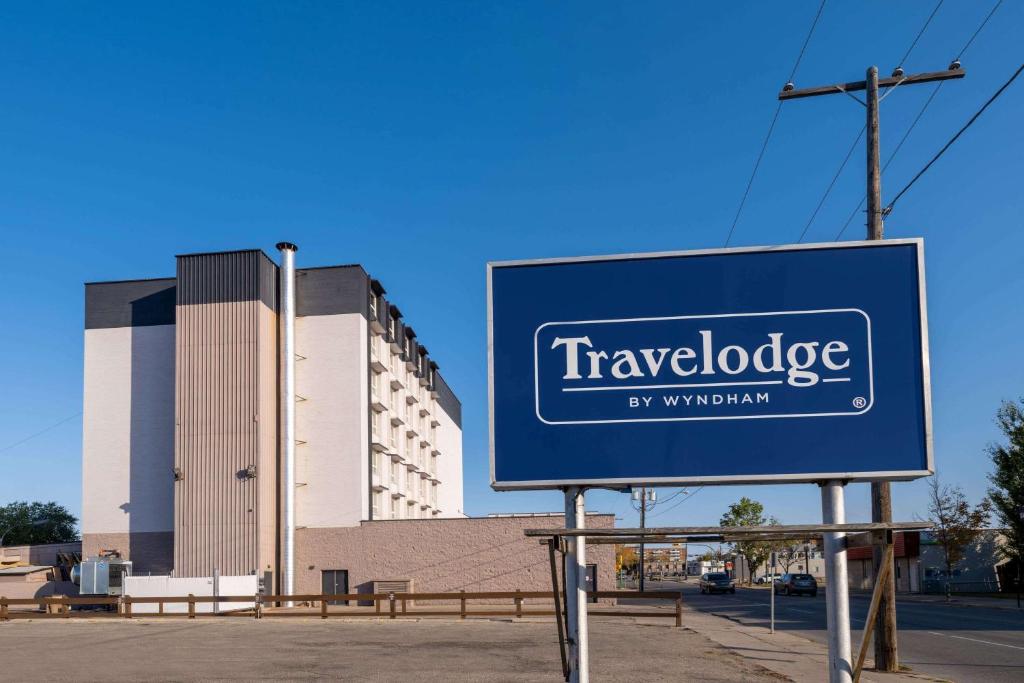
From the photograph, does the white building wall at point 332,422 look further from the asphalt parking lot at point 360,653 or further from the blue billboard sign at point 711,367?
the blue billboard sign at point 711,367

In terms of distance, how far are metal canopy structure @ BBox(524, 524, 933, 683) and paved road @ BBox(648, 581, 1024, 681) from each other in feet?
38.6

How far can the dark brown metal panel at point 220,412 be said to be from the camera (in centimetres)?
4822

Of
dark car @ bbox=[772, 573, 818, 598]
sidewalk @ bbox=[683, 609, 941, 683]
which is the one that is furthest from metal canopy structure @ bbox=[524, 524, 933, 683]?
dark car @ bbox=[772, 573, 818, 598]

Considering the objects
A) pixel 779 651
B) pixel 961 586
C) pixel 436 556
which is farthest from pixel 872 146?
pixel 961 586

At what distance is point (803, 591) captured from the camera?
190 ft

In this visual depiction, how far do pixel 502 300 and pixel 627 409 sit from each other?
116cm

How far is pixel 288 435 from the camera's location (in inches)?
1971

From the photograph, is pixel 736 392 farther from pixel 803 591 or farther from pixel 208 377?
pixel 803 591

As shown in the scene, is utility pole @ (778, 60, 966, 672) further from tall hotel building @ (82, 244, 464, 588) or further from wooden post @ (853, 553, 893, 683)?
tall hotel building @ (82, 244, 464, 588)

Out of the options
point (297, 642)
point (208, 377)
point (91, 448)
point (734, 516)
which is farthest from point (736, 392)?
point (734, 516)

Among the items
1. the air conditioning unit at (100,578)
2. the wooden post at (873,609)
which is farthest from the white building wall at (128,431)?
the wooden post at (873,609)

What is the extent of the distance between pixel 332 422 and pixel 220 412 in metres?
6.08

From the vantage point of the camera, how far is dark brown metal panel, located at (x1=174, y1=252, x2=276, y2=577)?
48219mm

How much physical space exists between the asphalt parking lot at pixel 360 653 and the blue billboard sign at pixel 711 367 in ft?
34.3
